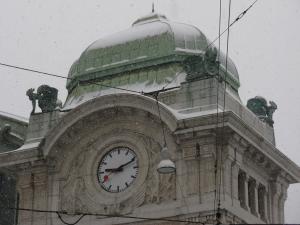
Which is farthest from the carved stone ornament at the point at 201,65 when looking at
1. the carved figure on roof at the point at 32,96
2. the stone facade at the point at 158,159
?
the carved figure on roof at the point at 32,96

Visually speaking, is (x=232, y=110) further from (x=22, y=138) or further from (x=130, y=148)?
(x=22, y=138)

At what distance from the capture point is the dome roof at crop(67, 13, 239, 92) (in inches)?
1718

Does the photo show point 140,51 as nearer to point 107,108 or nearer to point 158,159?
point 107,108

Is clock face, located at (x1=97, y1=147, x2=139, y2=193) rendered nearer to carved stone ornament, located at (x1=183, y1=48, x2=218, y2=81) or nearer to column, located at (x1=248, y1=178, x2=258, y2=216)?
carved stone ornament, located at (x1=183, y1=48, x2=218, y2=81)

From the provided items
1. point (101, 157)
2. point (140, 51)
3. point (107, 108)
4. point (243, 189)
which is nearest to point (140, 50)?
point (140, 51)

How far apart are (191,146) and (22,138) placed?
9260 mm

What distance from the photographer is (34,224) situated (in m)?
42.5

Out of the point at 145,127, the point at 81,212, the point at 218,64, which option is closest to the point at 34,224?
the point at 81,212

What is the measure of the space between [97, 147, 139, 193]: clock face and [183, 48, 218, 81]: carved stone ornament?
9.82 ft

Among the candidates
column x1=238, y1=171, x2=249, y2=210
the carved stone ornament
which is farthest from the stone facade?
the carved stone ornament

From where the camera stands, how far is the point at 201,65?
4169 cm

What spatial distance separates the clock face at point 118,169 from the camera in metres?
41.7

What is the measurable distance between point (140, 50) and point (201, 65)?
3.14 meters

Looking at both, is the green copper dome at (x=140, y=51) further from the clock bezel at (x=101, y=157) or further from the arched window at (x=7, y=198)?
the arched window at (x=7, y=198)
